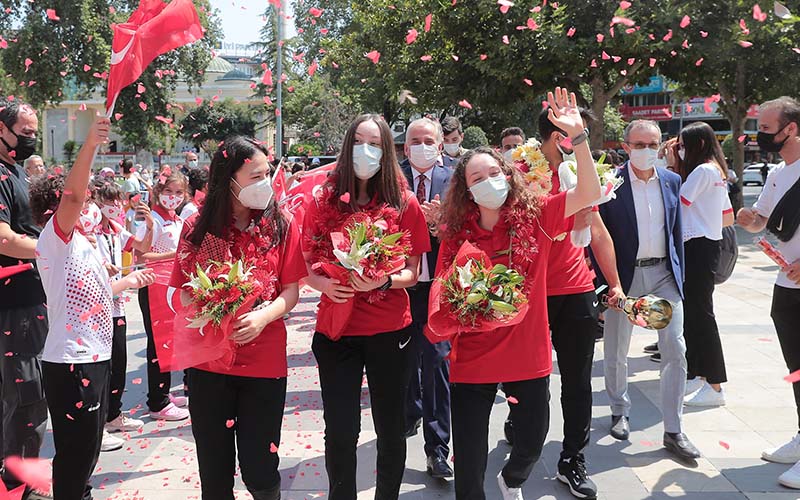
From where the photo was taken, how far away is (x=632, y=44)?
1650 cm

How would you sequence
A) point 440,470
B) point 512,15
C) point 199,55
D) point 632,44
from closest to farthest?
point 440,470 → point 632,44 → point 512,15 → point 199,55

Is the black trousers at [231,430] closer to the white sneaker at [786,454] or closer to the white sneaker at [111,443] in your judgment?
the white sneaker at [111,443]

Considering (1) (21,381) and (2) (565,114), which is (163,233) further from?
(2) (565,114)

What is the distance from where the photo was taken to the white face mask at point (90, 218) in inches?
168

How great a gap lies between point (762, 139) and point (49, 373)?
4.63m

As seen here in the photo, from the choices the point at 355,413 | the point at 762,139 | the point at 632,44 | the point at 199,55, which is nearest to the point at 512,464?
the point at 355,413

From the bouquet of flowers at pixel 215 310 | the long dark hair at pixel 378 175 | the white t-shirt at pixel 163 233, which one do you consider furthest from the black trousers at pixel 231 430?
the white t-shirt at pixel 163 233

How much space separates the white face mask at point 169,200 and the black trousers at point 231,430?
11.1 feet

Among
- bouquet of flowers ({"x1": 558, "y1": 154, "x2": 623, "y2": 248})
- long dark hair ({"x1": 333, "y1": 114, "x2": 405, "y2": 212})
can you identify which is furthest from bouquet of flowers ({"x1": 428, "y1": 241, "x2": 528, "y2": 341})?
bouquet of flowers ({"x1": 558, "y1": 154, "x2": 623, "y2": 248})

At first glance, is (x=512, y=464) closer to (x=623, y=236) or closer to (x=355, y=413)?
(x=355, y=413)

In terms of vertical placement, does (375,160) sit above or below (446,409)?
above

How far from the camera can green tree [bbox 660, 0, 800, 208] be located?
16.7 m

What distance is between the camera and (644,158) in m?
5.19

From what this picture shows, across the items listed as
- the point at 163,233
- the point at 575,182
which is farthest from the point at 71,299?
the point at 163,233
